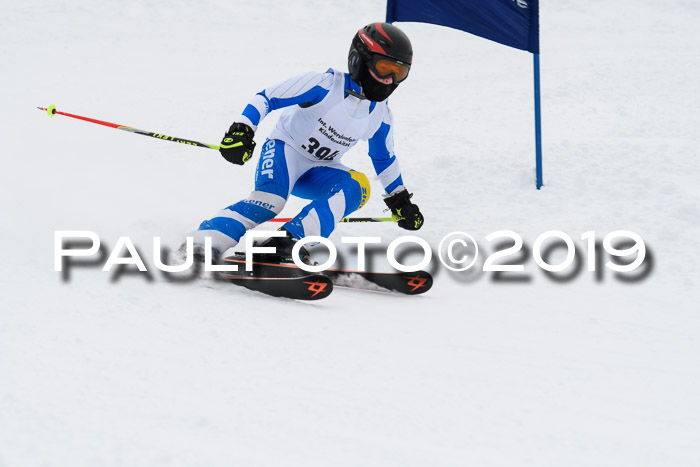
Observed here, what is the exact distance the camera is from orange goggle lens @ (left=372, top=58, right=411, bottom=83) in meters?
3.98

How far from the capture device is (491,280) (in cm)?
441

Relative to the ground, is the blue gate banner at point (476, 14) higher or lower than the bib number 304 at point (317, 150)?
higher

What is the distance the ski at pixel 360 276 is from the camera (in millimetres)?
3762

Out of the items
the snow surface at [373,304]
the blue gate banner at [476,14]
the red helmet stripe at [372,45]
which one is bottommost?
the snow surface at [373,304]

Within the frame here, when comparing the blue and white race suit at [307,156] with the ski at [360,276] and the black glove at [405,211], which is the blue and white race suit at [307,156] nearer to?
the ski at [360,276]

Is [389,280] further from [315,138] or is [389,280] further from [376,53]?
[376,53]

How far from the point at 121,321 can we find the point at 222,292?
31.9 inches

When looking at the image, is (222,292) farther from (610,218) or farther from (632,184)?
(632,184)

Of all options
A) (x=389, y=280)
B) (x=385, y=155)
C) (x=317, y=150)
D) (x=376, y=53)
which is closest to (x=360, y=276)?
(x=389, y=280)

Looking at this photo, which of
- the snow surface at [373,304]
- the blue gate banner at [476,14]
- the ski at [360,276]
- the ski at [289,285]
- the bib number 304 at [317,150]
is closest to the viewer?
the snow surface at [373,304]

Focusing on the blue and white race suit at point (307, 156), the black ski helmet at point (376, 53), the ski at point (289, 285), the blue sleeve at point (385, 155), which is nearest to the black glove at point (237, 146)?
the blue and white race suit at point (307, 156)

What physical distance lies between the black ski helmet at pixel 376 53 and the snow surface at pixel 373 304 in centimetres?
125

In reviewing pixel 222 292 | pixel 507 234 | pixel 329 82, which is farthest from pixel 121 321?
pixel 507 234

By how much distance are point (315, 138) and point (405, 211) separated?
848mm
